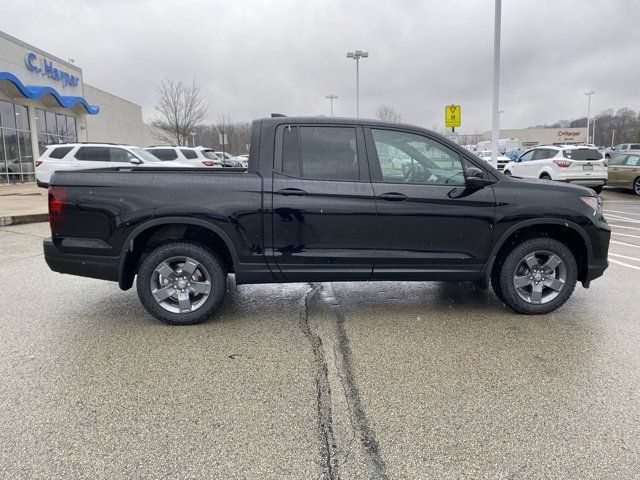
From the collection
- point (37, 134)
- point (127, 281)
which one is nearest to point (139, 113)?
point (37, 134)

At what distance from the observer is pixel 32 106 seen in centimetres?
2294

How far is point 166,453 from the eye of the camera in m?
2.56

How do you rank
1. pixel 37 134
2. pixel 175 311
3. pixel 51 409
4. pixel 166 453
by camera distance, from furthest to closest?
pixel 37 134 → pixel 175 311 → pixel 51 409 → pixel 166 453

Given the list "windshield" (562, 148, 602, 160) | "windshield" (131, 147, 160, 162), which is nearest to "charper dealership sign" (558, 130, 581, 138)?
"windshield" (562, 148, 602, 160)

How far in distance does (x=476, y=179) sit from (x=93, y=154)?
15046 mm

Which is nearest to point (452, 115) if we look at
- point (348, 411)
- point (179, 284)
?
point (179, 284)

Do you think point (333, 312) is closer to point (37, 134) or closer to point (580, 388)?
point (580, 388)

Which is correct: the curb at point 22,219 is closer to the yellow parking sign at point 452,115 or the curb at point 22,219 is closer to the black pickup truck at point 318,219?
the black pickup truck at point 318,219

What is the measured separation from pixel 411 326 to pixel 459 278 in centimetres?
67

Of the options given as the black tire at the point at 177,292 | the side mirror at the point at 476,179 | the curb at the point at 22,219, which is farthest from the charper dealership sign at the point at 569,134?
the black tire at the point at 177,292

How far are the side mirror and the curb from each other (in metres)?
10.4

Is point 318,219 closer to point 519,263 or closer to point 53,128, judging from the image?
point 519,263

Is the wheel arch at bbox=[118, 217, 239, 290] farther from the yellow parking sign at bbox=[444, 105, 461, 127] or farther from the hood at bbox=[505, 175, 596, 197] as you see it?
the yellow parking sign at bbox=[444, 105, 461, 127]

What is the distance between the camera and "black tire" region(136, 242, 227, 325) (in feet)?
14.2
